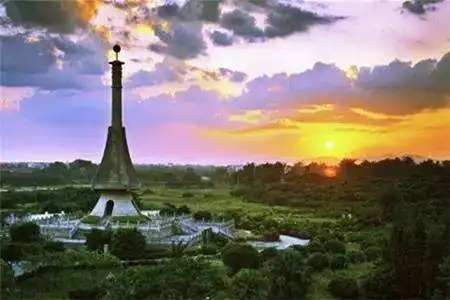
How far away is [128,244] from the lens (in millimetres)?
20891

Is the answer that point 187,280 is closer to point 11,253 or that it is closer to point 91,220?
point 11,253

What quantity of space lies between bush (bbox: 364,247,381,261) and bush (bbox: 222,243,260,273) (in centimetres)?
460

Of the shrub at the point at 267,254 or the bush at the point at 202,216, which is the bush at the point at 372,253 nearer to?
the shrub at the point at 267,254

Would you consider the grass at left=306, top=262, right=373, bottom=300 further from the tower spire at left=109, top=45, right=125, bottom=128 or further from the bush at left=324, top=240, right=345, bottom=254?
the tower spire at left=109, top=45, right=125, bottom=128

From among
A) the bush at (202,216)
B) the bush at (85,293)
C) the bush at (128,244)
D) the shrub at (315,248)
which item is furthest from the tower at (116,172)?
the bush at (85,293)

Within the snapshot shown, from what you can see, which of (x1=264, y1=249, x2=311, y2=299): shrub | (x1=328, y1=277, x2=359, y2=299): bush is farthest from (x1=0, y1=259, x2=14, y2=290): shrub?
(x1=328, y1=277, x2=359, y2=299): bush

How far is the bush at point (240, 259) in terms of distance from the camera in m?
18.7

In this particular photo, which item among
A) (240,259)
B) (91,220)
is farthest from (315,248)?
(91,220)

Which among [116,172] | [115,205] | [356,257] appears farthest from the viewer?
[116,172]

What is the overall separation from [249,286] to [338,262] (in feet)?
16.6

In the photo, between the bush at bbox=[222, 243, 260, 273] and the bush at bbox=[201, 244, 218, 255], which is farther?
the bush at bbox=[201, 244, 218, 255]

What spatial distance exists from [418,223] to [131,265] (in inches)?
332

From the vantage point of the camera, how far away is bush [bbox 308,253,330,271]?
64.6 ft

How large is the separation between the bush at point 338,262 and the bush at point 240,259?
8.61ft
